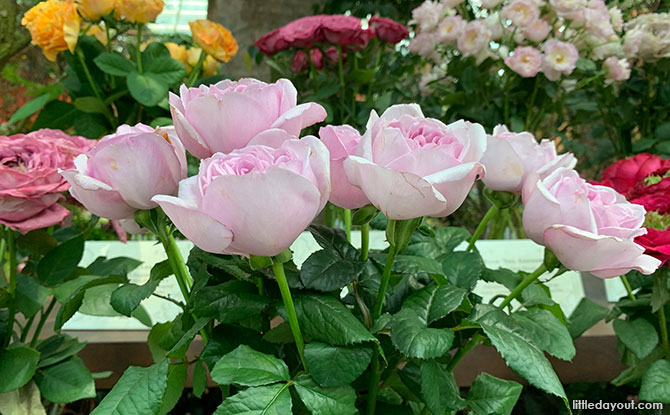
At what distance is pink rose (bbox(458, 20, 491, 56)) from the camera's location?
2.61 feet

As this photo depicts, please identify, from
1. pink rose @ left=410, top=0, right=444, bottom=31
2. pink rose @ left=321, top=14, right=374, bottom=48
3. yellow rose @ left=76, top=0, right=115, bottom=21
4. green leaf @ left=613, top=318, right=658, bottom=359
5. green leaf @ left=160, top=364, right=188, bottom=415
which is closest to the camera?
green leaf @ left=160, top=364, right=188, bottom=415

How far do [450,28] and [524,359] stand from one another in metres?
0.66

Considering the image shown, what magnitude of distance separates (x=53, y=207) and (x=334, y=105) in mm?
509

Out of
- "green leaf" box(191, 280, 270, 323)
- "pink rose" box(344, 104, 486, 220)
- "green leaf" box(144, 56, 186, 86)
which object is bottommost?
"green leaf" box(144, 56, 186, 86)

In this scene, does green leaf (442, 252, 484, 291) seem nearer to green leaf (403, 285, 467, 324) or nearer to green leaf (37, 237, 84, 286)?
green leaf (403, 285, 467, 324)

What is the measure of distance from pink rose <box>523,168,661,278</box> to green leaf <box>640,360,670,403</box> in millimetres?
159

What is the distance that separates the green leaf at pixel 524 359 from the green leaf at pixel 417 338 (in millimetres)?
23

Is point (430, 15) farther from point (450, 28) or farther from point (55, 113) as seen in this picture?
point (55, 113)

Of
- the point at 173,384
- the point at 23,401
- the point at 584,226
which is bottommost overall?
the point at 23,401

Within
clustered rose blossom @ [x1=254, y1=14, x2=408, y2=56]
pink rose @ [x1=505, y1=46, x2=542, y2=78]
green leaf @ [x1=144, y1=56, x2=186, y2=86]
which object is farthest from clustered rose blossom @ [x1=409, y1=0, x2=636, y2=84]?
green leaf @ [x1=144, y1=56, x2=186, y2=86]

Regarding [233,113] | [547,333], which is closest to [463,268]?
[547,333]

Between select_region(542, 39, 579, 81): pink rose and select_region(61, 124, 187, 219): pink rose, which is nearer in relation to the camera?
select_region(61, 124, 187, 219): pink rose

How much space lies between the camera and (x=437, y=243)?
406mm

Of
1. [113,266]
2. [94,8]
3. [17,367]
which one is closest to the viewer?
[17,367]
